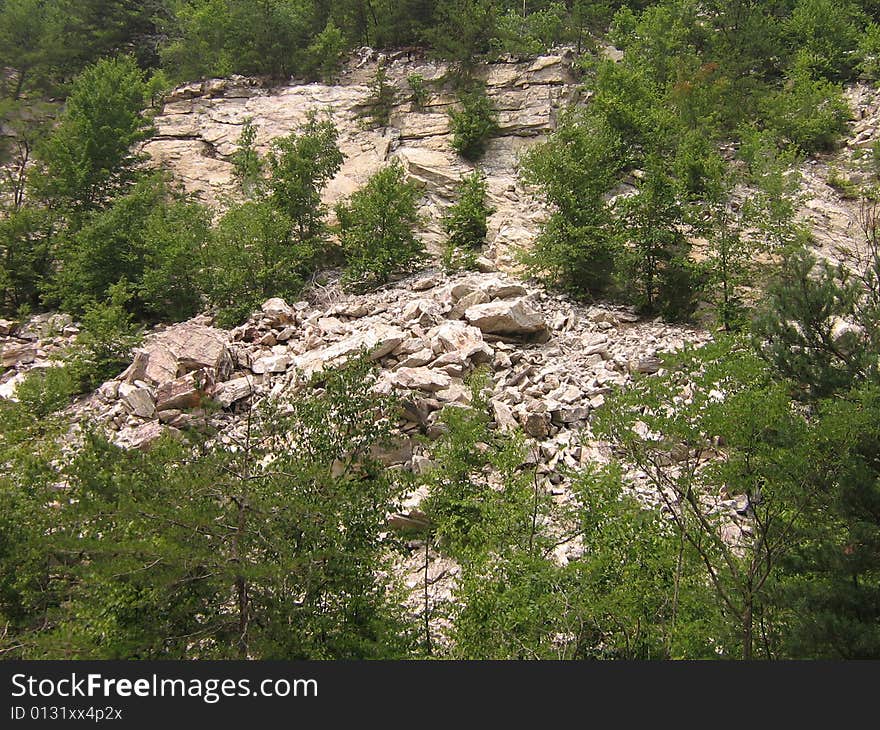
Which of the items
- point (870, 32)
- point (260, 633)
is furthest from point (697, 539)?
point (870, 32)

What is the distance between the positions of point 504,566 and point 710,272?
10413 millimetres

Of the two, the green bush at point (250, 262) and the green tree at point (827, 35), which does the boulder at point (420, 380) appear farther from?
the green tree at point (827, 35)

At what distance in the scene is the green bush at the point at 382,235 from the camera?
1756 cm

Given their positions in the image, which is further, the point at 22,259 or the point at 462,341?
the point at 22,259

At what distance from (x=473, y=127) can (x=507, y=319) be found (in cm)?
1181

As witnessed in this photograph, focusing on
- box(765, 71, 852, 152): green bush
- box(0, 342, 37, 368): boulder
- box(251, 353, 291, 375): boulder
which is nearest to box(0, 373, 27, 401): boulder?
box(0, 342, 37, 368): boulder

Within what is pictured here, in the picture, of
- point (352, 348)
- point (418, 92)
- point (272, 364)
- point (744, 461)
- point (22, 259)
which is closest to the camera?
point (744, 461)

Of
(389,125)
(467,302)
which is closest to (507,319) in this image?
(467,302)

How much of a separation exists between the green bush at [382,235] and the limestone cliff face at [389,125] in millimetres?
1124

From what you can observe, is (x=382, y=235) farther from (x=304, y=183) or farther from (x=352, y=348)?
(x=352, y=348)

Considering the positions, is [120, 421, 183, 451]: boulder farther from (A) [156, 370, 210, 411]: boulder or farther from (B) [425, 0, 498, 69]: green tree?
(B) [425, 0, 498, 69]: green tree

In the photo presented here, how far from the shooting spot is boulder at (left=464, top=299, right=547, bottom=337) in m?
13.9

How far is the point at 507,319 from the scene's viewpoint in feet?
45.4

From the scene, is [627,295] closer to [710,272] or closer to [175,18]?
[710,272]
